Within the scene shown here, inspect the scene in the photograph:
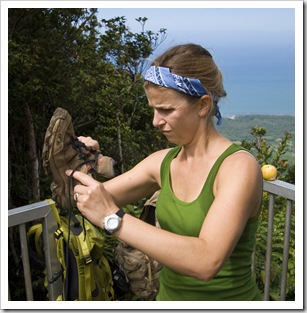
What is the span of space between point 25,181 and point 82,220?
9.99 ft

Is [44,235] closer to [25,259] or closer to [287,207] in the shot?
[25,259]

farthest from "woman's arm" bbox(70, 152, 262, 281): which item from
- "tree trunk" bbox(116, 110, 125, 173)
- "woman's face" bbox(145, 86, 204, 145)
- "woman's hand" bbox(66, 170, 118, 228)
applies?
"tree trunk" bbox(116, 110, 125, 173)

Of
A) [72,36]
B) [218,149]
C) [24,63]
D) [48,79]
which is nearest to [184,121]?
[218,149]

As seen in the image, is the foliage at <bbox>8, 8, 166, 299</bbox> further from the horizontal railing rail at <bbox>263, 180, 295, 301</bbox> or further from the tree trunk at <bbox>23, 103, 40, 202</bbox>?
the horizontal railing rail at <bbox>263, 180, 295, 301</bbox>

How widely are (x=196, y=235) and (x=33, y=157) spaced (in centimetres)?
394

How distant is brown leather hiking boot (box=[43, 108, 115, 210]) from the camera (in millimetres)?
1679

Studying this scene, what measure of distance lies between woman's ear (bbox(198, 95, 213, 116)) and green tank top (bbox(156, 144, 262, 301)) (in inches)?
4.9

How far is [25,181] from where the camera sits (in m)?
5.09

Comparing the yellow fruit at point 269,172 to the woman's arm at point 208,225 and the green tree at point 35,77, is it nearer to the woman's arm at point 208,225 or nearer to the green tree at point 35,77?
the woman's arm at point 208,225

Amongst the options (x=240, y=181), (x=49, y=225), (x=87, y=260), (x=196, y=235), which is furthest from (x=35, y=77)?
(x=240, y=181)

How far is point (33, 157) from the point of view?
16.7 ft

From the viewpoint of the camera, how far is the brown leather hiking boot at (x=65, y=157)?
1.68m

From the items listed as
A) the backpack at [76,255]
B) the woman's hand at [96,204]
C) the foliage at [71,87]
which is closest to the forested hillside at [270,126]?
the foliage at [71,87]

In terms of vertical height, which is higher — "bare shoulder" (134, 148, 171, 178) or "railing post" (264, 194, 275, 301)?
"bare shoulder" (134, 148, 171, 178)
